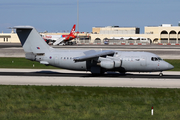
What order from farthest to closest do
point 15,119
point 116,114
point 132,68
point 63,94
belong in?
1. point 132,68
2. point 63,94
3. point 116,114
4. point 15,119

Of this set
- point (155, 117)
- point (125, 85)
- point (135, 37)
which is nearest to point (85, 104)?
point (155, 117)

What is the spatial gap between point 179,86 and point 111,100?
31.3ft

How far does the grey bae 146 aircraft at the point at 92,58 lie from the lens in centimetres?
3447

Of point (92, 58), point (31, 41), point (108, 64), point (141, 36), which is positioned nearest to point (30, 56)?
point (31, 41)

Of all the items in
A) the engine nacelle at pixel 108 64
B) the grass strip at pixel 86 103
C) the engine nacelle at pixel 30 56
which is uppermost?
the engine nacelle at pixel 30 56

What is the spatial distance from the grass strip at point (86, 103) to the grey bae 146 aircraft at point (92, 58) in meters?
7.95

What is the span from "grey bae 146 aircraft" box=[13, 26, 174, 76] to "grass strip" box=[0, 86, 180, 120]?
7952 mm

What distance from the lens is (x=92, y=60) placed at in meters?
35.4

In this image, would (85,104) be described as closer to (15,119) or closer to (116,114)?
(116,114)

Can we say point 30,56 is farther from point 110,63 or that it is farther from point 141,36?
point 141,36

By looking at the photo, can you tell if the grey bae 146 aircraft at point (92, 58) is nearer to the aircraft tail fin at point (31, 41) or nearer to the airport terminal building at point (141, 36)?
the aircraft tail fin at point (31, 41)

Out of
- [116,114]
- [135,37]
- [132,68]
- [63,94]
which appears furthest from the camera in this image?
[135,37]

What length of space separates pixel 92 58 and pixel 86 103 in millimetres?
13620

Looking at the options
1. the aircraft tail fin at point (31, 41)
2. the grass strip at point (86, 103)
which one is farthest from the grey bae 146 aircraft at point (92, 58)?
the grass strip at point (86, 103)
